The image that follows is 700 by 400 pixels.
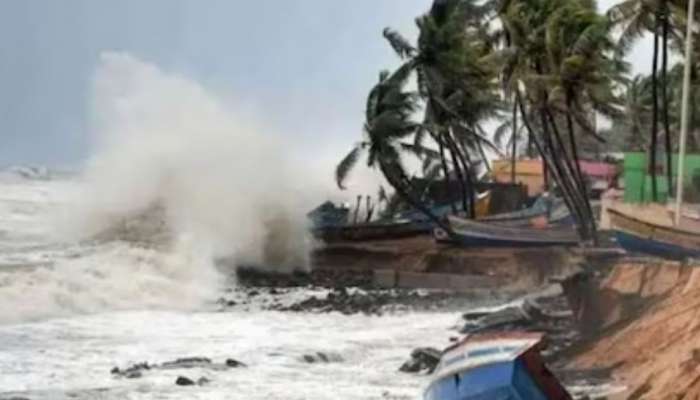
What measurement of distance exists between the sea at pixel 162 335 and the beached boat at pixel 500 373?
13.4ft

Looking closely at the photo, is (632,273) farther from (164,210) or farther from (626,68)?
(164,210)

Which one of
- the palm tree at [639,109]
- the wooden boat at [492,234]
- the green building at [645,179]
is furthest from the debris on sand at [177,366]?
the palm tree at [639,109]

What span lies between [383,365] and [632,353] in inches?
155

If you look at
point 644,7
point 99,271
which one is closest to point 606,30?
point 644,7

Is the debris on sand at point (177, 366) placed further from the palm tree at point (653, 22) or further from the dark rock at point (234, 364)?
the palm tree at point (653, 22)

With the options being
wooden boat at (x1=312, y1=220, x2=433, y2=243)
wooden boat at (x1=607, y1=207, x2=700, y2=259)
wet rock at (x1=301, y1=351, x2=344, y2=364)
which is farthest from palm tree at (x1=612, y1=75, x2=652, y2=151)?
wet rock at (x1=301, y1=351, x2=344, y2=364)

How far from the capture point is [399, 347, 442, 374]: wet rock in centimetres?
1662

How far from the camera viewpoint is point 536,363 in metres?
10.2

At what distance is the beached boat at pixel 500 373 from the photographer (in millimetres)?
9938

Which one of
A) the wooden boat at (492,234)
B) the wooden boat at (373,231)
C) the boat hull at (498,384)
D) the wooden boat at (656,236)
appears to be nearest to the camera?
the boat hull at (498,384)

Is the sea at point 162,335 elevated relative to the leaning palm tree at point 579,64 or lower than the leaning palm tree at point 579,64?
lower

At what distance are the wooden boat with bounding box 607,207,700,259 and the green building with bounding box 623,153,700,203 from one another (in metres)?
6.50

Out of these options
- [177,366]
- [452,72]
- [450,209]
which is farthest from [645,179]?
[177,366]

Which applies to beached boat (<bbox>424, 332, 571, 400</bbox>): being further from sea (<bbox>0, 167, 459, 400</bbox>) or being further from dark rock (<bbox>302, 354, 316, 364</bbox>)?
dark rock (<bbox>302, 354, 316, 364</bbox>)
